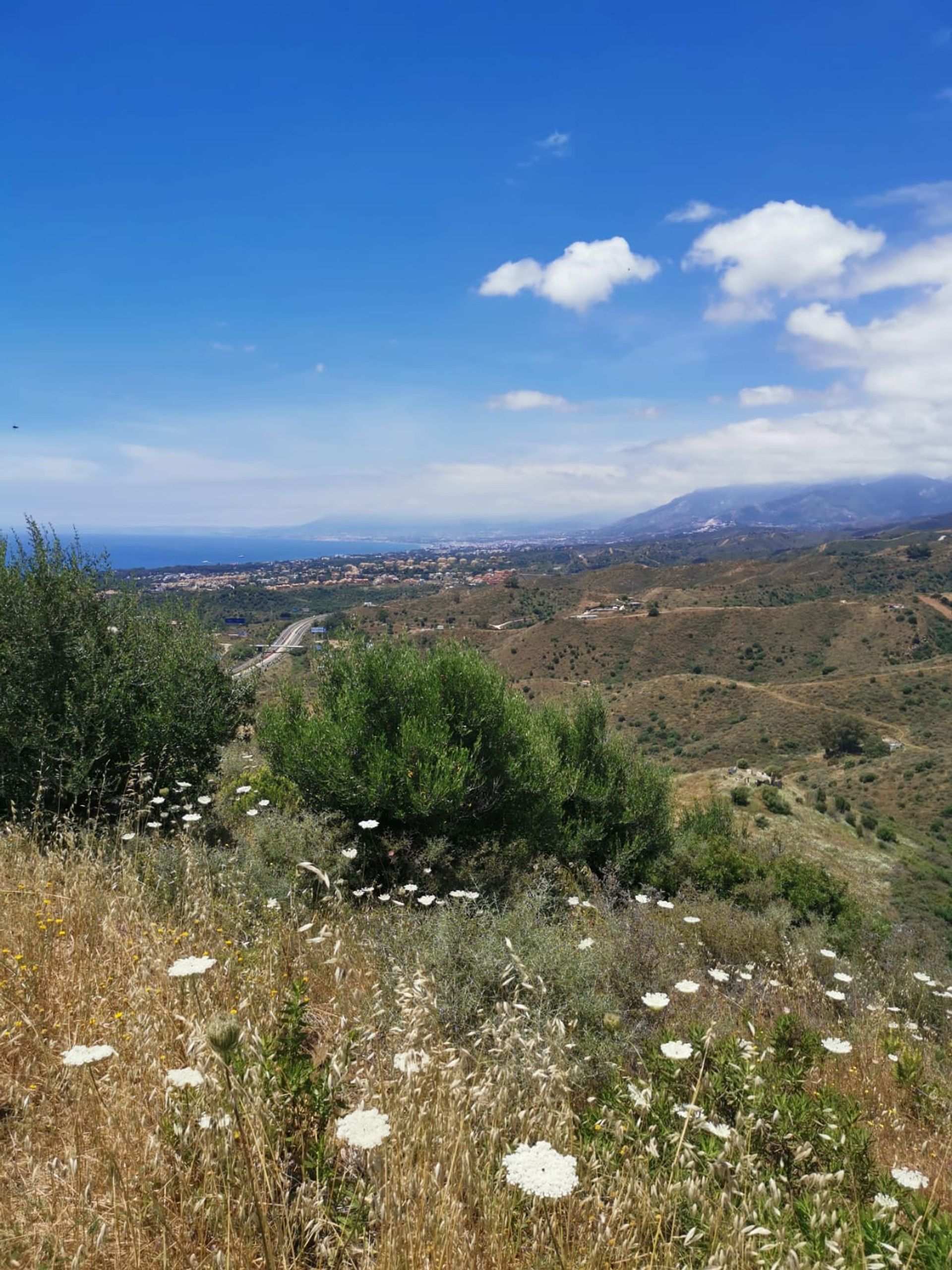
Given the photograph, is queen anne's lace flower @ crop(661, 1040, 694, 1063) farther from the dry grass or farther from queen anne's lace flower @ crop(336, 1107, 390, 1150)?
queen anne's lace flower @ crop(336, 1107, 390, 1150)

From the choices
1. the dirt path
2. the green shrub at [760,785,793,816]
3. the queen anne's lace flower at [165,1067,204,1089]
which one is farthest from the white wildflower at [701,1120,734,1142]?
the dirt path

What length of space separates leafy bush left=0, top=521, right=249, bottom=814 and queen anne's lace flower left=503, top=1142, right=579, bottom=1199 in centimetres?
561

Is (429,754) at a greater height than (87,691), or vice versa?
(87,691)

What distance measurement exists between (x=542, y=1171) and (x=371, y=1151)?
1.65ft

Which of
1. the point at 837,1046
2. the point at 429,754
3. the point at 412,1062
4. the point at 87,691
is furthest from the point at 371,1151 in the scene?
the point at 87,691

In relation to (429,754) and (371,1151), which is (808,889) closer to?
(429,754)

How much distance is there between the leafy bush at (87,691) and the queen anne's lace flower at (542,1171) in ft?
18.4

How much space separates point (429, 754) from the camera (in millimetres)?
8188

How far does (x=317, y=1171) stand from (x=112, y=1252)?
58 centimetres

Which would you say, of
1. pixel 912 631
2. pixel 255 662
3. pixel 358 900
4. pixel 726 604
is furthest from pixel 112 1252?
pixel 726 604

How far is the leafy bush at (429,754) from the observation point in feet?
26.9

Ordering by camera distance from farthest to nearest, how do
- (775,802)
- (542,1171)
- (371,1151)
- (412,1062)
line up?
(775,802) → (412,1062) → (371,1151) → (542,1171)

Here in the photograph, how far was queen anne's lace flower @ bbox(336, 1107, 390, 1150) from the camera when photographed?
5.41 ft

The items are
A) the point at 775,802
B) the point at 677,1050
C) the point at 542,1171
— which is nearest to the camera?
the point at 542,1171
